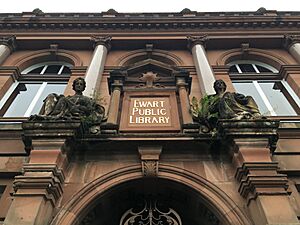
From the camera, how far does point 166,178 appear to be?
602 centimetres

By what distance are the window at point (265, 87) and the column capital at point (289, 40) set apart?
1344 millimetres

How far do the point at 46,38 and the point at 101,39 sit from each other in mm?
2448

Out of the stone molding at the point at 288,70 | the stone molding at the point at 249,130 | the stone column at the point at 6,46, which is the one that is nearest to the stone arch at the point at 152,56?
the stone molding at the point at 288,70

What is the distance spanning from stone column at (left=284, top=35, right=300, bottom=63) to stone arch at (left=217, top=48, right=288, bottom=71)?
0.49 meters

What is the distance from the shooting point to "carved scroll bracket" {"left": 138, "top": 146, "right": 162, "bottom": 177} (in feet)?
19.8

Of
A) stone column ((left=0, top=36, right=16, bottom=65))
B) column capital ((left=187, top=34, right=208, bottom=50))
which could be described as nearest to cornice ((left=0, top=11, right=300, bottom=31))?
column capital ((left=187, top=34, right=208, bottom=50))

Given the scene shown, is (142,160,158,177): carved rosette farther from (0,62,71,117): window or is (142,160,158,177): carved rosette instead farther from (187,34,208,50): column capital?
(187,34,208,50): column capital

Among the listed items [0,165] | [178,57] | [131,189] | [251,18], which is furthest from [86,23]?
[131,189]

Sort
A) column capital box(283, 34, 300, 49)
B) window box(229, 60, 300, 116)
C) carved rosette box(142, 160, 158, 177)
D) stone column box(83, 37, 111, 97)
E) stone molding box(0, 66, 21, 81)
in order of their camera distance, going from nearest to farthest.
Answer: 1. carved rosette box(142, 160, 158, 177)
2. stone column box(83, 37, 111, 97)
3. window box(229, 60, 300, 116)
4. stone molding box(0, 66, 21, 81)
5. column capital box(283, 34, 300, 49)

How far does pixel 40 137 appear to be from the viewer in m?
6.00

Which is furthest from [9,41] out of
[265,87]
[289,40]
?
[289,40]

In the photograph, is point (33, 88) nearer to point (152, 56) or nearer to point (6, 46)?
point (6, 46)

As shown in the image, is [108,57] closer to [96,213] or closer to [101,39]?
[101,39]

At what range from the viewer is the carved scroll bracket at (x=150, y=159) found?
6.04 m
